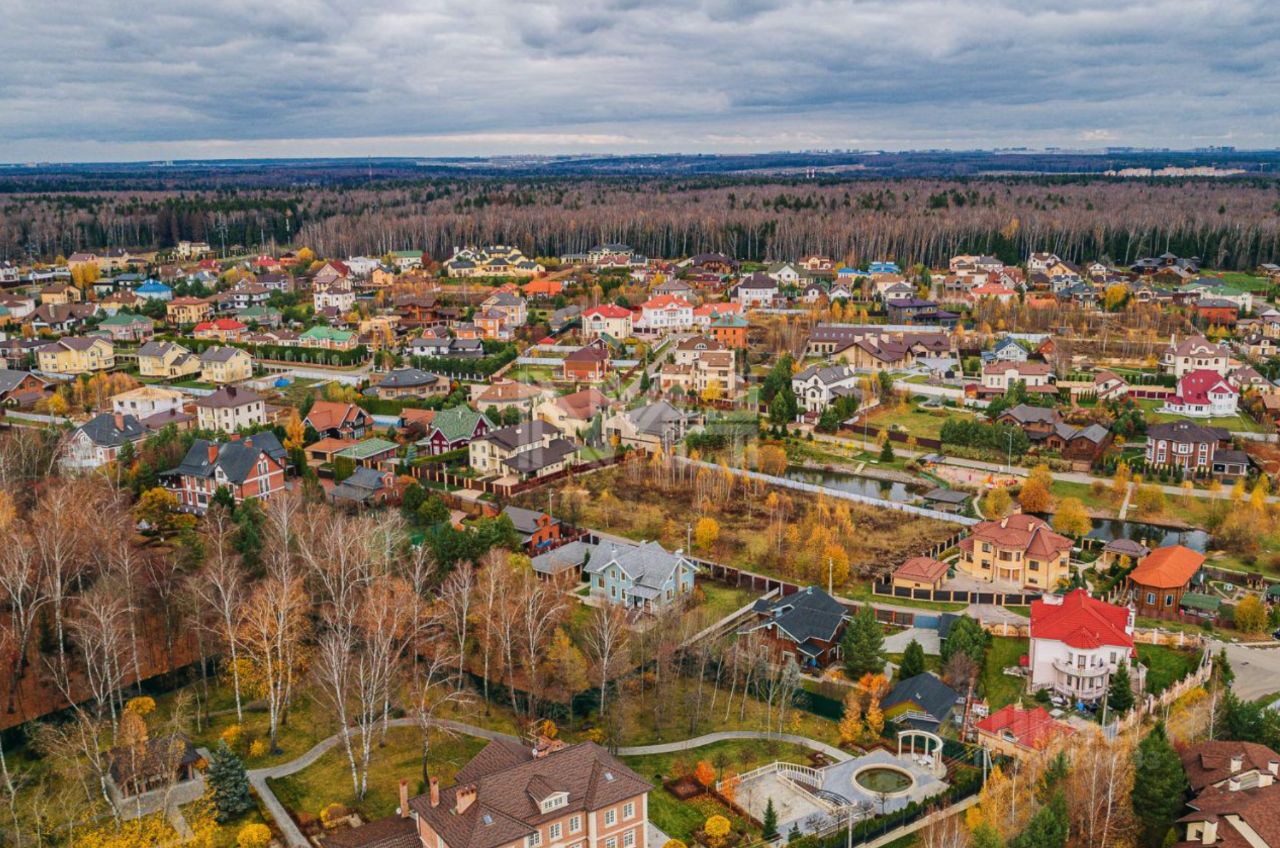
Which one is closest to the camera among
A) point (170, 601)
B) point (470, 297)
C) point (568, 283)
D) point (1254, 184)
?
point (170, 601)

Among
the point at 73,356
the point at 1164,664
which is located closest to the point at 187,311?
the point at 73,356

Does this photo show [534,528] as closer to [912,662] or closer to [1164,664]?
[912,662]

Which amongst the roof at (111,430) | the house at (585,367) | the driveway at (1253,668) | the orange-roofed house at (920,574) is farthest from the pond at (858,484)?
the roof at (111,430)

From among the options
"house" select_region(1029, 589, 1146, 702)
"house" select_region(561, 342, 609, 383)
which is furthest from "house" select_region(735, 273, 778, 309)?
"house" select_region(1029, 589, 1146, 702)

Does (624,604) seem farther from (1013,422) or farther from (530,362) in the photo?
(530,362)

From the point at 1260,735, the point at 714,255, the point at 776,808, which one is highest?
the point at 714,255

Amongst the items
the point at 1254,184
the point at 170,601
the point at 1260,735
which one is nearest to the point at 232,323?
the point at 170,601

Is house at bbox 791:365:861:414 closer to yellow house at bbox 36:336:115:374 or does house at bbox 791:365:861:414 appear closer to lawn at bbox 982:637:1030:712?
lawn at bbox 982:637:1030:712
